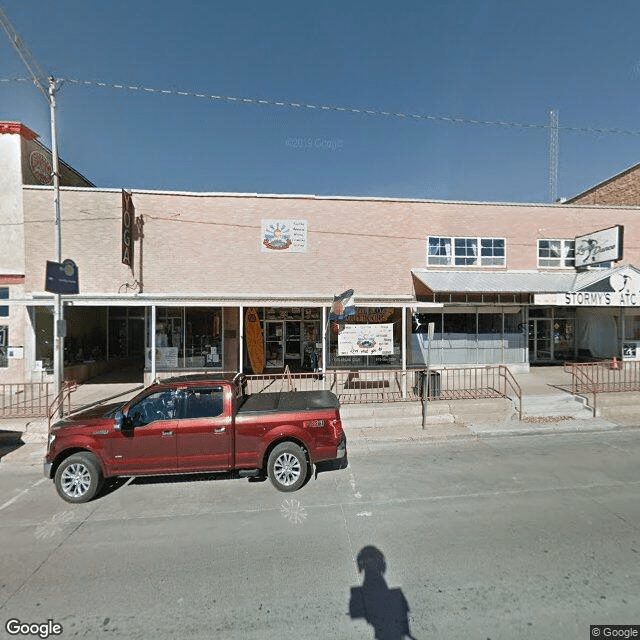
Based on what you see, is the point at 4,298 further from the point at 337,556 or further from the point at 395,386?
the point at 337,556

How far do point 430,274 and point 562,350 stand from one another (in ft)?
28.5

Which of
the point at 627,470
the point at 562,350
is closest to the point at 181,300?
the point at 627,470

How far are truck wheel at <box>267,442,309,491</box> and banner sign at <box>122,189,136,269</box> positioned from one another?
9614 mm

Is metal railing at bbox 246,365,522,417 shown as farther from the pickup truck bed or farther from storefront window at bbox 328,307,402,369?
the pickup truck bed

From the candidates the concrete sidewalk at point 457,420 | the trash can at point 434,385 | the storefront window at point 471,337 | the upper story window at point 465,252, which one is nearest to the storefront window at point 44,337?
the concrete sidewalk at point 457,420

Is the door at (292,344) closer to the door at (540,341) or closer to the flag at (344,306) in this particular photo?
the flag at (344,306)

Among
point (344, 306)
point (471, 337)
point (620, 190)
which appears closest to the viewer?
point (344, 306)

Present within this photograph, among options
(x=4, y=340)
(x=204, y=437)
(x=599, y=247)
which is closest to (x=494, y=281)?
(x=599, y=247)

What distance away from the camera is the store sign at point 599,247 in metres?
14.1

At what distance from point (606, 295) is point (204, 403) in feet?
48.9

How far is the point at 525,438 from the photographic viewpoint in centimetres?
855

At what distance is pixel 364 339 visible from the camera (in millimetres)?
12320

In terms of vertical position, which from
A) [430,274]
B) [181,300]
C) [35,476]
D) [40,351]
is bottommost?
[35,476]

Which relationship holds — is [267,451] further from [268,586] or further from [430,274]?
[430,274]
